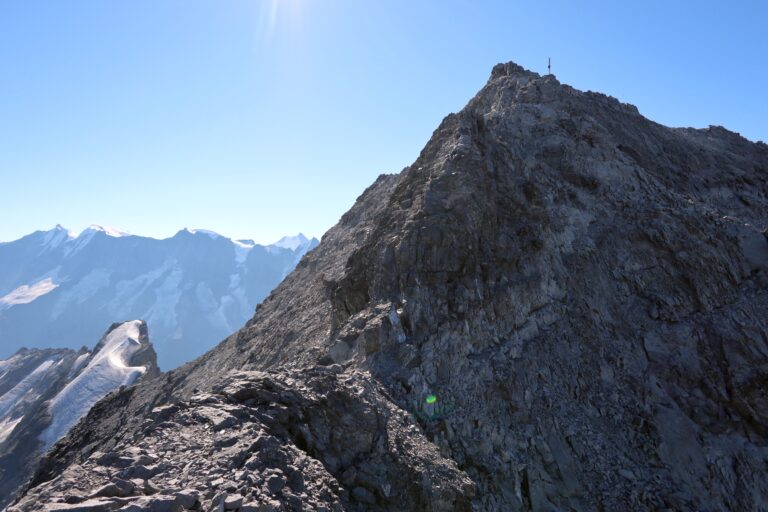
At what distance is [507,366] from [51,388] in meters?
81.4

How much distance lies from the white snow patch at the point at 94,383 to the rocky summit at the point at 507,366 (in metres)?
31.8

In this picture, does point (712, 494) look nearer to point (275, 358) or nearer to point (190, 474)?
point (190, 474)

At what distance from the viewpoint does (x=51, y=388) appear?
237ft

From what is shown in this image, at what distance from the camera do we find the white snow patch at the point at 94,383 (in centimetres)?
5606

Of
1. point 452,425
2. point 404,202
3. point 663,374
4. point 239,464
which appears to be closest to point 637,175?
point 663,374

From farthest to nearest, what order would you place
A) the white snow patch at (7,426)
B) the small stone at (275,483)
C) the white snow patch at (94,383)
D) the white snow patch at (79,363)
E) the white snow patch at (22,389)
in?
the white snow patch at (22,389) < the white snow patch at (79,363) < the white snow patch at (7,426) < the white snow patch at (94,383) < the small stone at (275,483)

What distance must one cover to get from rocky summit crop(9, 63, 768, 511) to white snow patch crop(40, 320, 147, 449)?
104ft

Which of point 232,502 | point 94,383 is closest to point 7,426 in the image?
point 94,383

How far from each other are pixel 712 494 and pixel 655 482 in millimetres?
2129

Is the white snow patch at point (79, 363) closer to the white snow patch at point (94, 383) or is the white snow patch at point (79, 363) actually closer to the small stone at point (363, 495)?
the white snow patch at point (94, 383)

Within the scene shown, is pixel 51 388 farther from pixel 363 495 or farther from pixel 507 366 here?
pixel 363 495

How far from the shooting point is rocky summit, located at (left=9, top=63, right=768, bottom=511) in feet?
34.7

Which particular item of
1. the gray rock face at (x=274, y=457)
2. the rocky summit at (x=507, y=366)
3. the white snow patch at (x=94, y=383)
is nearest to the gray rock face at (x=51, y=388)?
the white snow patch at (x=94, y=383)

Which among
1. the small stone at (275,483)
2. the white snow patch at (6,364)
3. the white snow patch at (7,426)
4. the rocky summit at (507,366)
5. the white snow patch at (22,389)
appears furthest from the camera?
the white snow patch at (6,364)
